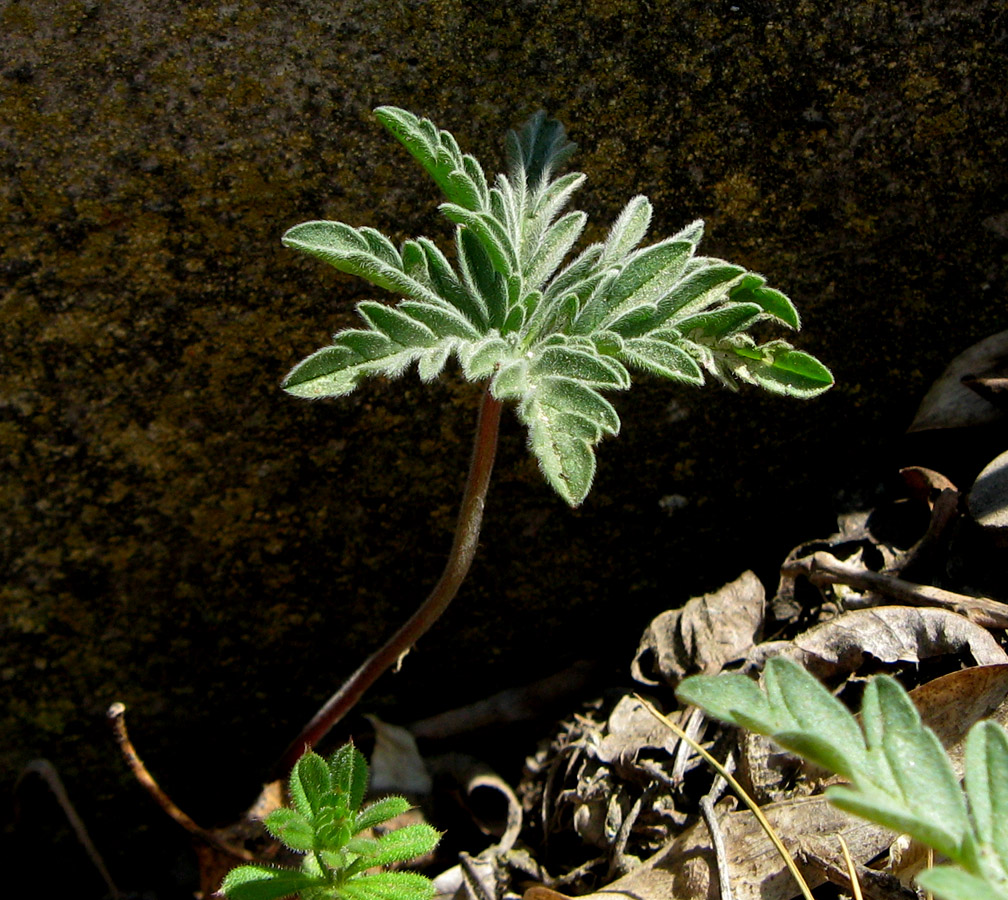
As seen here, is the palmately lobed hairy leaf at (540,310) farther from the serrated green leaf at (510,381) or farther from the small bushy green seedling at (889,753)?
the small bushy green seedling at (889,753)

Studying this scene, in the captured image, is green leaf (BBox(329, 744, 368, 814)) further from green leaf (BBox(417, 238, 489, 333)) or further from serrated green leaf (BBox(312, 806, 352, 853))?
green leaf (BBox(417, 238, 489, 333))

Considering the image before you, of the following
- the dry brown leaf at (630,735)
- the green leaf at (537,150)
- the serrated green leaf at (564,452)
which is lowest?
the dry brown leaf at (630,735)

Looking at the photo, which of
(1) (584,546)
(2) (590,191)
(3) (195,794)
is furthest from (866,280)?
(3) (195,794)

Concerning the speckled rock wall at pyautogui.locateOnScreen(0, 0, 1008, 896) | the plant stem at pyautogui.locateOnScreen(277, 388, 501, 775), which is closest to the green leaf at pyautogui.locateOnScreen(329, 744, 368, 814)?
the plant stem at pyautogui.locateOnScreen(277, 388, 501, 775)

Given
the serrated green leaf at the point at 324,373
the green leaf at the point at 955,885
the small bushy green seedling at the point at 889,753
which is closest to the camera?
the green leaf at the point at 955,885

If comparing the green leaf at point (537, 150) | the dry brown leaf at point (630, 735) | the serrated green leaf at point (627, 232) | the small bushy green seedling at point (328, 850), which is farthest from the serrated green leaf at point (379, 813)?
the green leaf at point (537, 150)

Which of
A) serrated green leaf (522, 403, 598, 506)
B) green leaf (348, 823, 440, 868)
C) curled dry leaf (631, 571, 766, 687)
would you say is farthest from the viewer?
curled dry leaf (631, 571, 766, 687)
